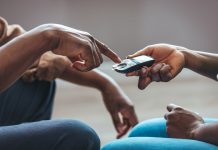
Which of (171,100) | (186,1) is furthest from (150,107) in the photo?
(186,1)

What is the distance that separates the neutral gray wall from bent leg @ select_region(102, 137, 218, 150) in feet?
5.87

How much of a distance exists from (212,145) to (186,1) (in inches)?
75.0

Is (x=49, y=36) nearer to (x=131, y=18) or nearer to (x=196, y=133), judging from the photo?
Result: (x=196, y=133)

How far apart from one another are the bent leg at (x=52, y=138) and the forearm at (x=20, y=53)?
10 cm

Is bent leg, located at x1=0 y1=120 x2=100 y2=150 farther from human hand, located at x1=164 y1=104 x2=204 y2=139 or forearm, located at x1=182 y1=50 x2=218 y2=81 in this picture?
forearm, located at x1=182 y1=50 x2=218 y2=81

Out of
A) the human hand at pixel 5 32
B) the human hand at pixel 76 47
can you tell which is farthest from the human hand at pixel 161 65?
the human hand at pixel 5 32

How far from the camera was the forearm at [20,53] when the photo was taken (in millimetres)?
817

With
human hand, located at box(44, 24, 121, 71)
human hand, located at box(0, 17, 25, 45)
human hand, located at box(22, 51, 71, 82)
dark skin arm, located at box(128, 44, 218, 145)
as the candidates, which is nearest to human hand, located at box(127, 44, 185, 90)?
dark skin arm, located at box(128, 44, 218, 145)

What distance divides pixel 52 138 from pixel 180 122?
285 mm

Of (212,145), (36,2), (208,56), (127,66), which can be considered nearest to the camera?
(212,145)

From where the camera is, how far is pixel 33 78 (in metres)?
1.21

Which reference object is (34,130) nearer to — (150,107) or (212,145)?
(212,145)

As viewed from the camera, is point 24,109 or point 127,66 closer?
point 127,66

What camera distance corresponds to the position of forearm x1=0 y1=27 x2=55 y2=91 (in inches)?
32.2
